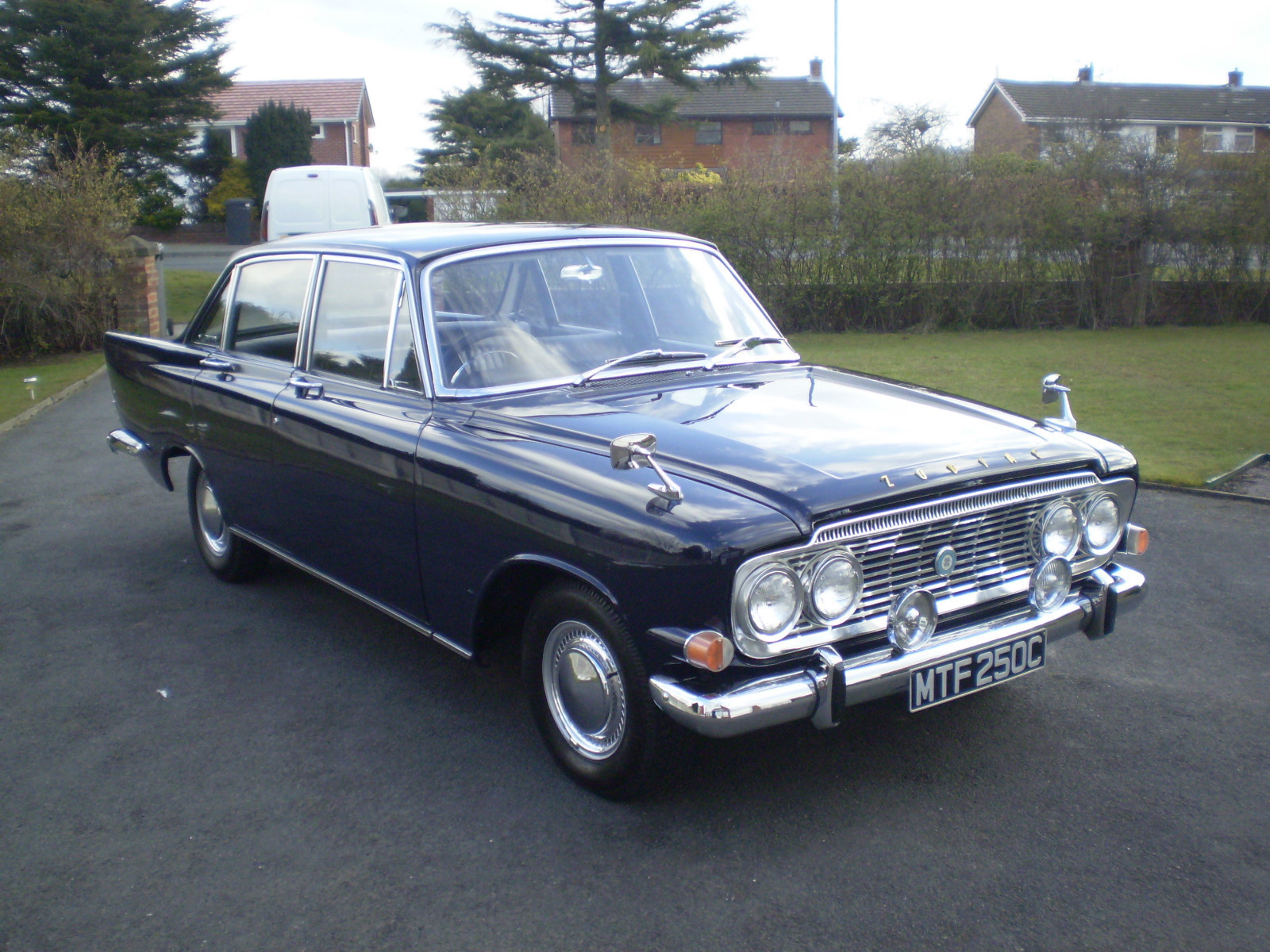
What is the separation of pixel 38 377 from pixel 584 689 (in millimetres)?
10766

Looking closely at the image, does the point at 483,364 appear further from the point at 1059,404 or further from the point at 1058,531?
the point at 1059,404

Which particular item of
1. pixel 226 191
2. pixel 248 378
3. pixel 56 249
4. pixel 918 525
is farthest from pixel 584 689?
pixel 226 191

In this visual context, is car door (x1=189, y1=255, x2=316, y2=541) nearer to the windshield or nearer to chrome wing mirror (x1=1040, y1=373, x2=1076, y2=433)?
the windshield

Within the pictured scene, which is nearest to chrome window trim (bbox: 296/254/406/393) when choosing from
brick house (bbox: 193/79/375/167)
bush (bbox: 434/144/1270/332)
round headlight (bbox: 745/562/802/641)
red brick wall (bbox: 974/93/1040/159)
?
round headlight (bbox: 745/562/802/641)

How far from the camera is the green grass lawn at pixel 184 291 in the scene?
659 inches

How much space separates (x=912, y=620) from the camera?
3162mm

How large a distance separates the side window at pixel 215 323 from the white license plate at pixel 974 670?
150 inches

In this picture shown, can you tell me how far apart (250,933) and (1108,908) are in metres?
2.15

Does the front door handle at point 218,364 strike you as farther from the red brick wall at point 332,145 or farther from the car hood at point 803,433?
the red brick wall at point 332,145

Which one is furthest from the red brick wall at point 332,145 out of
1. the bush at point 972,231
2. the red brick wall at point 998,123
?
the bush at point 972,231

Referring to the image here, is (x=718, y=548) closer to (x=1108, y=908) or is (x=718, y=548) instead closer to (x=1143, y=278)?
(x=1108, y=908)

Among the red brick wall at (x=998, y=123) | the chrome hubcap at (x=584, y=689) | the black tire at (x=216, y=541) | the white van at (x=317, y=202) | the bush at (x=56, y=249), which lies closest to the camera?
the chrome hubcap at (x=584, y=689)

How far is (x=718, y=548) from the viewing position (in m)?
2.81

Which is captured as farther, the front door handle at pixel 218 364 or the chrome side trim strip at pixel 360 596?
the front door handle at pixel 218 364
